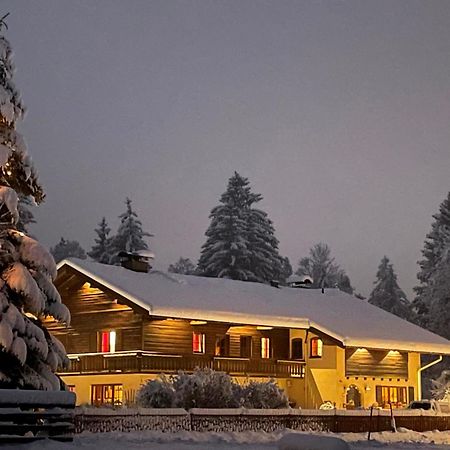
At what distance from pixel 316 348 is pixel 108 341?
11892 mm

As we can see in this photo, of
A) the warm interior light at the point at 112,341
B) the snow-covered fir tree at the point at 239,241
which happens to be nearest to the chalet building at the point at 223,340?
the warm interior light at the point at 112,341

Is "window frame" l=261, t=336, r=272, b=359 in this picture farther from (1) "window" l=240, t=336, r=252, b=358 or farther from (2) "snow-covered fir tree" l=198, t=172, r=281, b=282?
(2) "snow-covered fir tree" l=198, t=172, r=281, b=282

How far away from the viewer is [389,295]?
100812 mm

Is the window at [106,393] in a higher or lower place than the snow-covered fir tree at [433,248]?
lower

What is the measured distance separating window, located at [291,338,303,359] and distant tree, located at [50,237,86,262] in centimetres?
7578

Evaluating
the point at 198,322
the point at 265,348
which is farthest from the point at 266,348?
the point at 198,322

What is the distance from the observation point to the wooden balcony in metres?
44.2

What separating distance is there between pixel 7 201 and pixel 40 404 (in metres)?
5.17

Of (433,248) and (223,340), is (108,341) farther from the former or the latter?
(433,248)

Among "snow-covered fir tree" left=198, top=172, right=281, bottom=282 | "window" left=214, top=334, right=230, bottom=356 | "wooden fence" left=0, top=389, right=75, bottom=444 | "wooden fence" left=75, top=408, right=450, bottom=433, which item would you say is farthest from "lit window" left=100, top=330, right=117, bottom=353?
"snow-covered fir tree" left=198, top=172, right=281, bottom=282

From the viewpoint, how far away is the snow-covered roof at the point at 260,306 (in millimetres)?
45625

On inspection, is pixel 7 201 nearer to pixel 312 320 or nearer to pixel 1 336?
pixel 1 336

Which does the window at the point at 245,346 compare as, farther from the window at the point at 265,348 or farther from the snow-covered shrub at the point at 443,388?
the snow-covered shrub at the point at 443,388

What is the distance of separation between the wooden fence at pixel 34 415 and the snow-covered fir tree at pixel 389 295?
252ft
